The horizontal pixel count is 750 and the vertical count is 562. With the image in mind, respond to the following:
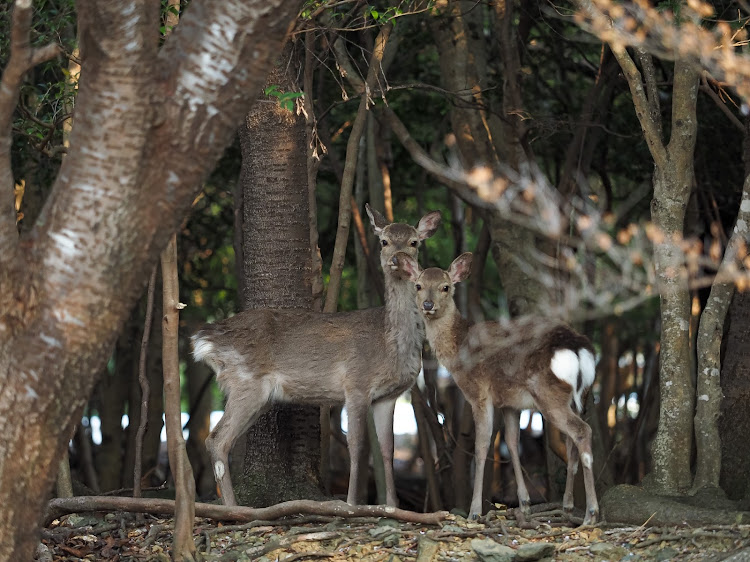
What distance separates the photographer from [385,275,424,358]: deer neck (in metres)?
7.74

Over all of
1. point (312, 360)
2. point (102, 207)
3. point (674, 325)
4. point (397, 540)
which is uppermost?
point (102, 207)

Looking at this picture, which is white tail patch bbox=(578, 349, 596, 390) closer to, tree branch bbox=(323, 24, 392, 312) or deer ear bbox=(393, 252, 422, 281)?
deer ear bbox=(393, 252, 422, 281)

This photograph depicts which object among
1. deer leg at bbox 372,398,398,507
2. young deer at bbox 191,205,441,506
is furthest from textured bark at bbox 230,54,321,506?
deer leg at bbox 372,398,398,507

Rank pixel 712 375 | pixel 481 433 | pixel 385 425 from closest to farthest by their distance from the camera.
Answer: pixel 712 375 < pixel 481 433 < pixel 385 425

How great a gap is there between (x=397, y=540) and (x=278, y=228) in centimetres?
281

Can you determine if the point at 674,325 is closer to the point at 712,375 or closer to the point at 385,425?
the point at 712,375

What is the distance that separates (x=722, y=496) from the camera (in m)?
6.49

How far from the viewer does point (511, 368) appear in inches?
280

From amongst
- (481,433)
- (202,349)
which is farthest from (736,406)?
(202,349)

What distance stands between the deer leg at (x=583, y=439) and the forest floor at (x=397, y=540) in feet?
0.54

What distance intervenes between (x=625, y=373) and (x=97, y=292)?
14.4m

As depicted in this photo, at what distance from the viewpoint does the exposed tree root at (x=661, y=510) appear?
6168 millimetres

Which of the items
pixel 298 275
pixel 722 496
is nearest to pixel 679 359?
pixel 722 496

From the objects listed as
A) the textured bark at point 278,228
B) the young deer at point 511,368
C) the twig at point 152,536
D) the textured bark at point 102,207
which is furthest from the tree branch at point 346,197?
the textured bark at point 102,207
